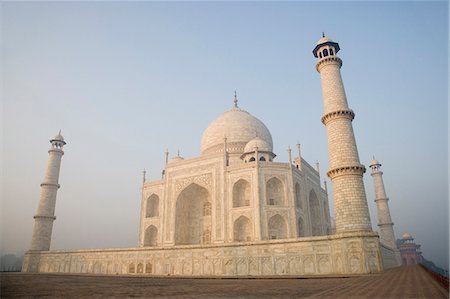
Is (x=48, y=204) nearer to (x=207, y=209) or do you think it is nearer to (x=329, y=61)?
(x=207, y=209)

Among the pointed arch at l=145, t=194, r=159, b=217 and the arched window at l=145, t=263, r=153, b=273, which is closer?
the arched window at l=145, t=263, r=153, b=273

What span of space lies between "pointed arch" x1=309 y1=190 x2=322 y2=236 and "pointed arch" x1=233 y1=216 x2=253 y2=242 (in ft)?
20.0

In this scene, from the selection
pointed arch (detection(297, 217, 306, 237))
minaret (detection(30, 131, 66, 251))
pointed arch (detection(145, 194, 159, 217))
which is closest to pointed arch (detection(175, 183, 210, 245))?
pointed arch (detection(145, 194, 159, 217))

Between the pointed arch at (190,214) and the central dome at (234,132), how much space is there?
4.57 m

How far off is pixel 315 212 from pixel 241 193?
667cm

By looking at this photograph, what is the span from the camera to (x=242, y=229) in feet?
66.9

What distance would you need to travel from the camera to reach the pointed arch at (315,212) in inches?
928

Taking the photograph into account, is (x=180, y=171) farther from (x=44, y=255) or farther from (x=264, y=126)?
(x=44, y=255)

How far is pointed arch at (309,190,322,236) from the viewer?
77.4 feet

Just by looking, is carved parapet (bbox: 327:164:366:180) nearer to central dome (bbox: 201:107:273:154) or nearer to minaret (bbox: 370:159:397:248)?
central dome (bbox: 201:107:273:154)

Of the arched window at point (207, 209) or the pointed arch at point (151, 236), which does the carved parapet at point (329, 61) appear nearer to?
the arched window at point (207, 209)

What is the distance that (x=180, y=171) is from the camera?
2355 centimetres

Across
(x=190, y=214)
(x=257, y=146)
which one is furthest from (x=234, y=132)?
(x=190, y=214)

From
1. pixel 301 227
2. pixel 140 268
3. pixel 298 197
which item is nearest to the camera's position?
pixel 140 268
